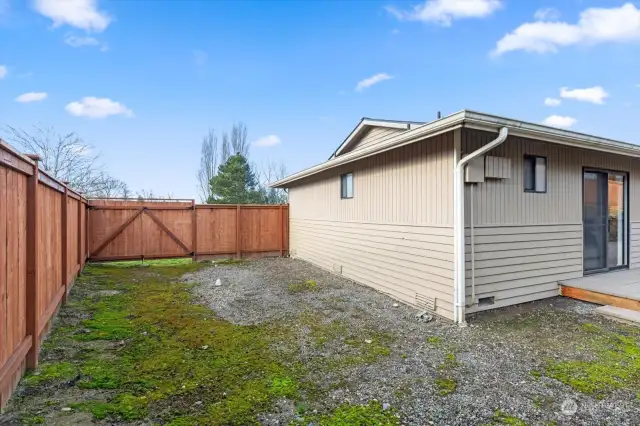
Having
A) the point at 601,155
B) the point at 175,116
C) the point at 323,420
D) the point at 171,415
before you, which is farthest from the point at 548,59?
the point at 175,116

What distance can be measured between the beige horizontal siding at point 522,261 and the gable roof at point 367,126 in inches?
100

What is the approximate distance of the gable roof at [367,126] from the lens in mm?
6750

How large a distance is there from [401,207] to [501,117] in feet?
7.06

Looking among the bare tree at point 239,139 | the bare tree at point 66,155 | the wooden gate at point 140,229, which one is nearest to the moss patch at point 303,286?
the wooden gate at point 140,229

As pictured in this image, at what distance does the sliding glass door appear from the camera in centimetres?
620

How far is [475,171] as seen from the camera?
4.57 meters

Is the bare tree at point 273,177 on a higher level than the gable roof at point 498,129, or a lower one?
higher

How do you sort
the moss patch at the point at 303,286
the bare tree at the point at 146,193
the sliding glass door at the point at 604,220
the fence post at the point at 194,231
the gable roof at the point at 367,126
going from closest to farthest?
1. the sliding glass door at the point at 604,220
2. the moss patch at the point at 303,286
3. the gable roof at the point at 367,126
4. the fence post at the point at 194,231
5. the bare tree at the point at 146,193

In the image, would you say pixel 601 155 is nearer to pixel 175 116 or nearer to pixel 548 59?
pixel 548 59

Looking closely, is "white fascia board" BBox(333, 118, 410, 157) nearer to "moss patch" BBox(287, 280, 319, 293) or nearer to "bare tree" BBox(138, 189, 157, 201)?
"moss patch" BBox(287, 280, 319, 293)

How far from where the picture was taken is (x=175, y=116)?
54.7 ft

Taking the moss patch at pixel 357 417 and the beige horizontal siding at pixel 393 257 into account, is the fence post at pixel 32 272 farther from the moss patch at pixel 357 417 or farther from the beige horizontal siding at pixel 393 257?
the beige horizontal siding at pixel 393 257

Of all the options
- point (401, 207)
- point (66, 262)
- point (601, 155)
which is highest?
point (601, 155)

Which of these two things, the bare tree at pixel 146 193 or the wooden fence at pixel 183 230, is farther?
the bare tree at pixel 146 193
